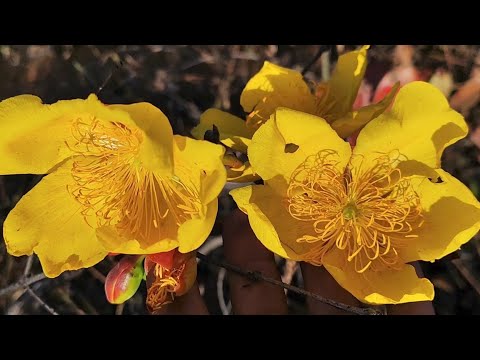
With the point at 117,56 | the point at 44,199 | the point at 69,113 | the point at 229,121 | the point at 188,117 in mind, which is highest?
the point at 69,113

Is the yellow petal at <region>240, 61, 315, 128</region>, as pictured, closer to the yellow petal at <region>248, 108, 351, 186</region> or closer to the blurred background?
the yellow petal at <region>248, 108, 351, 186</region>

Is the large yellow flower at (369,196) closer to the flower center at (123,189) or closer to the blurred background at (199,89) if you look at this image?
the flower center at (123,189)

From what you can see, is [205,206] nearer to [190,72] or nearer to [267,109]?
[267,109]

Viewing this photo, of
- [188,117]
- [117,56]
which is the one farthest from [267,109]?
[117,56]

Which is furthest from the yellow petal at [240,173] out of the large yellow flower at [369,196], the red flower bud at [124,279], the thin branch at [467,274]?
the thin branch at [467,274]

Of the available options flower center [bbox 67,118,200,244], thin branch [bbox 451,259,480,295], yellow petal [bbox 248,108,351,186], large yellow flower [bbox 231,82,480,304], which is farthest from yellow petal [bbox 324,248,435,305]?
thin branch [bbox 451,259,480,295]

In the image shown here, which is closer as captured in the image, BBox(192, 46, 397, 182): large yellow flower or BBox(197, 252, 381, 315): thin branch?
BBox(197, 252, 381, 315): thin branch
